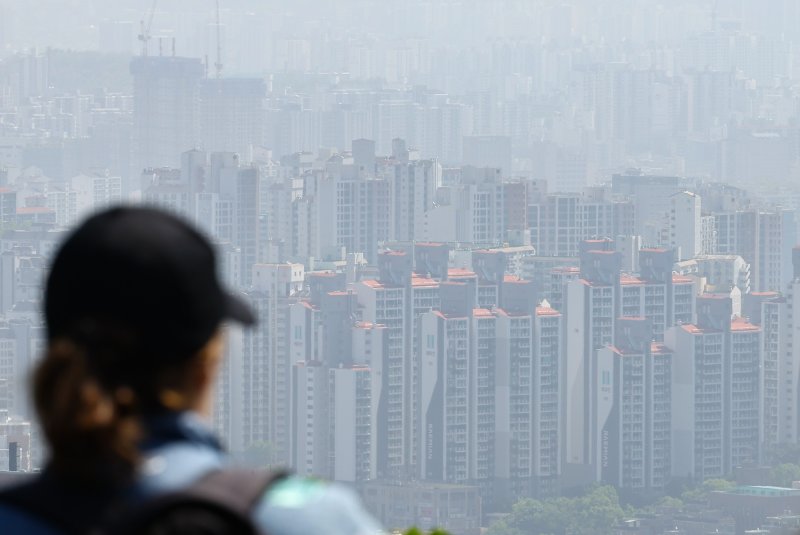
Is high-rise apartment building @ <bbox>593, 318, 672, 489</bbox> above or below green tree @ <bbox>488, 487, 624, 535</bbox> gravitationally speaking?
above

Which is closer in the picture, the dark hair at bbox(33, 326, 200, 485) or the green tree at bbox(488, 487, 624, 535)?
the dark hair at bbox(33, 326, 200, 485)

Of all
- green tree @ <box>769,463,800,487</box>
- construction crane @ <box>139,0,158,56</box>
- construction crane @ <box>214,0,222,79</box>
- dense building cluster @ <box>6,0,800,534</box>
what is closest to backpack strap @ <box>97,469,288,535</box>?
dense building cluster @ <box>6,0,800,534</box>

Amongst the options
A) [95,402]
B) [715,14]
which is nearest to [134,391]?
[95,402]

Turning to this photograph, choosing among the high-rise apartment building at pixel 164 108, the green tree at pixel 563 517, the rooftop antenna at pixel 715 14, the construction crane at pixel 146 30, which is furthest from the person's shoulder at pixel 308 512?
the rooftop antenna at pixel 715 14

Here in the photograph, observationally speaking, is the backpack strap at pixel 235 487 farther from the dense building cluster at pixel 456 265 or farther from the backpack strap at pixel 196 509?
the dense building cluster at pixel 456 265

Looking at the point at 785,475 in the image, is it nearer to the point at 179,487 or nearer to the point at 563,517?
the point at 563,517

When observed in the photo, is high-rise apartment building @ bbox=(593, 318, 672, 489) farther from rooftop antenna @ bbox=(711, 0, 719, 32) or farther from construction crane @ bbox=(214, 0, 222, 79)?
rooftop antenna @ bbox=(711, 0, 719, 32)
